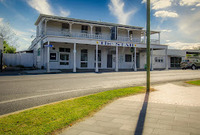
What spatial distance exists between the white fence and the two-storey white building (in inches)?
61.4

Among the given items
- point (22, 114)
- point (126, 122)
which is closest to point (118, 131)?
point (126, 122)

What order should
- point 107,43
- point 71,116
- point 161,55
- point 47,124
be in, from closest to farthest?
point 47,124
point 71,116
point 107,43
point 161,55

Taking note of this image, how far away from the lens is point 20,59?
2622 cm

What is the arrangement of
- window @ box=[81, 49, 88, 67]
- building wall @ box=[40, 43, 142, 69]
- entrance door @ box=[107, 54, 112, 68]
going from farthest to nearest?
entrance door @ box=[107, 54, 112, 68] → window @ box=[81, 49, 88, 67] → building wall @ box=[40, 43, 142, 69]

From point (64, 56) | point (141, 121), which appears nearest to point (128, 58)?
point (64, 56)

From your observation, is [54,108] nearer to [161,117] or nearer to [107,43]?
[161,117]

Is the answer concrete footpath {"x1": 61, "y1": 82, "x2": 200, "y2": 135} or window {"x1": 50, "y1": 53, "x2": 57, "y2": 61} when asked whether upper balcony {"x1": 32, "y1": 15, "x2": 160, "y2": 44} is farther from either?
concrete footpath {"x1": 61, "y1": 82, "x2": 200, "y2": 135}

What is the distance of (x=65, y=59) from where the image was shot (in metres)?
22.0

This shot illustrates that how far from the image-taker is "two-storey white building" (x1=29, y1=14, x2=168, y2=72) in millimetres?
19953

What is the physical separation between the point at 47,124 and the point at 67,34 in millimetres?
19981

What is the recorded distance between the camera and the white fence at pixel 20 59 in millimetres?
25484

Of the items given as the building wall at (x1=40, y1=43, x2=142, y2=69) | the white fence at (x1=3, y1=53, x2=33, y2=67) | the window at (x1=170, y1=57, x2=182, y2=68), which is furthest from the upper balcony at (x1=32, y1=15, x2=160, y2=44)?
the window at (x1=170, y1=57, x2=182, y2=68)

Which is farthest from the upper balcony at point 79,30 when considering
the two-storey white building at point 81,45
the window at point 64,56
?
the window at point 64,56

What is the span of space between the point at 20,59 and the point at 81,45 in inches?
476
